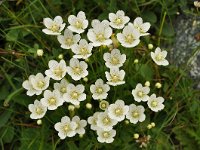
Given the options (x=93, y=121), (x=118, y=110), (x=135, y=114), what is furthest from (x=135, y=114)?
(x=93, y=121)

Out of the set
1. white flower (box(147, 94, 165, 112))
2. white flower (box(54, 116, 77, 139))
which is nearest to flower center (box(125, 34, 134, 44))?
white flower (box(147, 94, 165, 112))

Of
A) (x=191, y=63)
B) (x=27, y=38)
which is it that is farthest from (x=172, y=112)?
(x=27, y=38)

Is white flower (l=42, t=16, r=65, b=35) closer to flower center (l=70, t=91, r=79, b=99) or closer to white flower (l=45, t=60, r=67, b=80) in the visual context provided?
white flower (l=45, t=60, r=67, b=80)

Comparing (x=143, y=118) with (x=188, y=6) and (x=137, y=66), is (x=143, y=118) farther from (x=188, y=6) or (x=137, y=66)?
(x=188, y=6)

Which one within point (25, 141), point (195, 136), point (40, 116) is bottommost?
point (195, 136)

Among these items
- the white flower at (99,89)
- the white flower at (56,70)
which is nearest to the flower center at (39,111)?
the white flower at (56,70)

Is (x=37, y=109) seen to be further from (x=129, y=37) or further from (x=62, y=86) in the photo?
(x=129, y=37)
